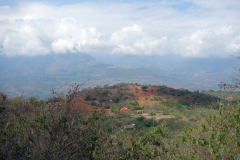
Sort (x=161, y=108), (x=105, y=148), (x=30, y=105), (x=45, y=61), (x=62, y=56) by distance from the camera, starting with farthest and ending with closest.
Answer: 1. (x=62, y=56)
2. (x=45, y=61)
3. (x=161, y=108)
4. (x=30, y=105)
5. (x=105, y=148)

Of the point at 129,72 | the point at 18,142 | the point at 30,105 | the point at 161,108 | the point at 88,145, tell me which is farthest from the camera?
the point at 129,72

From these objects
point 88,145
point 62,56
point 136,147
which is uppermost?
point 62,56

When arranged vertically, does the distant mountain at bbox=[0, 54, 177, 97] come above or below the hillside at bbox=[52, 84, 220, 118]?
above

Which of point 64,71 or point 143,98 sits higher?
point 64,71

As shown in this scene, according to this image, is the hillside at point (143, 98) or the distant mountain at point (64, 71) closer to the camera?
the hillside at point (143, 98)

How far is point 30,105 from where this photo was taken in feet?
18.8

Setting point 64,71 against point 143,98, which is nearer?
point 143,98

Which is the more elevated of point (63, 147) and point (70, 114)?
point (70, 114)

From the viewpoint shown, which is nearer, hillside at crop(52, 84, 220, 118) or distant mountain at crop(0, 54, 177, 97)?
hillside at crop(52, 84, 220, 118)

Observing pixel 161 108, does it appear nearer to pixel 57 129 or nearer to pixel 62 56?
pixel 57 129

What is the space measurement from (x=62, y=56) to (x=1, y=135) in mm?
202003

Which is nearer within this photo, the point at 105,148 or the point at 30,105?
the point at 105,148

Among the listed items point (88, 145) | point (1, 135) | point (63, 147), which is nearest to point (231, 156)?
point (88, 145)

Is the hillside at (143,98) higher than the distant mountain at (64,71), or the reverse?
the distant mountain at (64,71)
